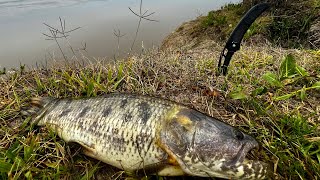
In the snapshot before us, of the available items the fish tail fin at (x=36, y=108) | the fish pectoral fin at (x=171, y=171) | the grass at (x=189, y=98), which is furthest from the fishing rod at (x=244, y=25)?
the fish tail fin at (x=36, y=108)

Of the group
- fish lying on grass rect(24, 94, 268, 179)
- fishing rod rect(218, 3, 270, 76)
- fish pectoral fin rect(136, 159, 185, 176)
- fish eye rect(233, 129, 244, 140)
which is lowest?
fish pectoral fin rect(136, 159, 185, 176)

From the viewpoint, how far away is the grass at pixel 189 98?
2.89 meters

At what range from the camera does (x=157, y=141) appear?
2607mm

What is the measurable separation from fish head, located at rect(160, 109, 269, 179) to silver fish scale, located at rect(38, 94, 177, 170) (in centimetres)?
13

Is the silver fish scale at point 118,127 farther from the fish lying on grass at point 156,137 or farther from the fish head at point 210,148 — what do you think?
the fish head at point 210,148

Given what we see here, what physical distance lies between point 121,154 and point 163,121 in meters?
0.44

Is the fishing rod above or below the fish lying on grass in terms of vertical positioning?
above

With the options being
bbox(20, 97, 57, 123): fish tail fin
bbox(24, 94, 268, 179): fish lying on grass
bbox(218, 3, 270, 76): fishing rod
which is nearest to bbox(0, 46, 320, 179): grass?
bbox(20, 97, 57, 123): fish tail fin

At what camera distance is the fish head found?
242 centimetres

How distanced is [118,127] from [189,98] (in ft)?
3.43

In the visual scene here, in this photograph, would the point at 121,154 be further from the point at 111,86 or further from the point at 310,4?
the point at 310,4

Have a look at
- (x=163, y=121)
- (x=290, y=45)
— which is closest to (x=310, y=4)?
(x=290, y=45)

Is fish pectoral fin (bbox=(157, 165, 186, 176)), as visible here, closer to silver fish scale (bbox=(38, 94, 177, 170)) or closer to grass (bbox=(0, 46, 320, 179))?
silver fish scale (bbox=(38, 94, 177, 170))

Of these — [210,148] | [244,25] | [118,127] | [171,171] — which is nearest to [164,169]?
[171,171]
